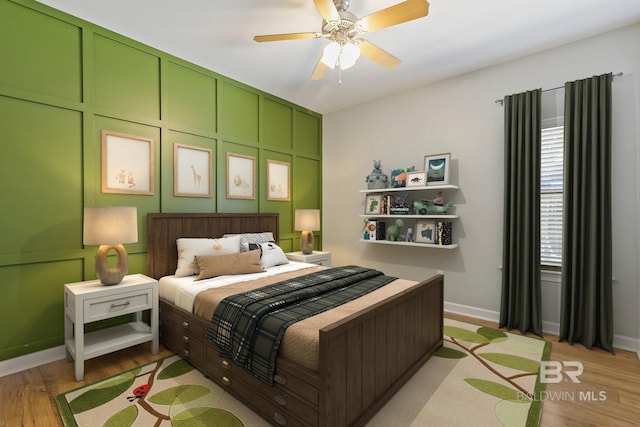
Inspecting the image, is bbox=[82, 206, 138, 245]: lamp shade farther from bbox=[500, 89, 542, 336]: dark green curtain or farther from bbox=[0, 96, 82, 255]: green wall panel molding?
bbox=[500, 89, 542, 336]: dark green curtain

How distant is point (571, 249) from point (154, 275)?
4011mm

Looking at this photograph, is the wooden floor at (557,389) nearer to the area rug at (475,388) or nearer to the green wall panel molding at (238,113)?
the area rug at (475,388)

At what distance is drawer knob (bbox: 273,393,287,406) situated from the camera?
1684 millimetres

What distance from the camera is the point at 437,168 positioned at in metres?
3.77

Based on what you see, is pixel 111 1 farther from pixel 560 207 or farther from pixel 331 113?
pixel 560 207

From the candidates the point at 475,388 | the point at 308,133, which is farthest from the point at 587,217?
the point at 308,133

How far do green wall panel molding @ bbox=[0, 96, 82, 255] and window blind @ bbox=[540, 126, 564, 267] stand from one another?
4429 millimetres

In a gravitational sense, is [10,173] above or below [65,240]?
above

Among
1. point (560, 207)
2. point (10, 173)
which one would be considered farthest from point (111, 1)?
point (560, 207)

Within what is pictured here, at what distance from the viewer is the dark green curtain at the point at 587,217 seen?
2.75 m

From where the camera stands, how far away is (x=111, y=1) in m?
2.45

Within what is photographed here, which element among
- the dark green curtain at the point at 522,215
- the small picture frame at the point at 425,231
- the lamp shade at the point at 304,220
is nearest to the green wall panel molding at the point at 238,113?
the lamp shade at the point at 304,220

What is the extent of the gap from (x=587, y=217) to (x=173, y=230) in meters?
4.01

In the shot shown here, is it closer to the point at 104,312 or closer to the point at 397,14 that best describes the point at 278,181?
the point at 104,312
